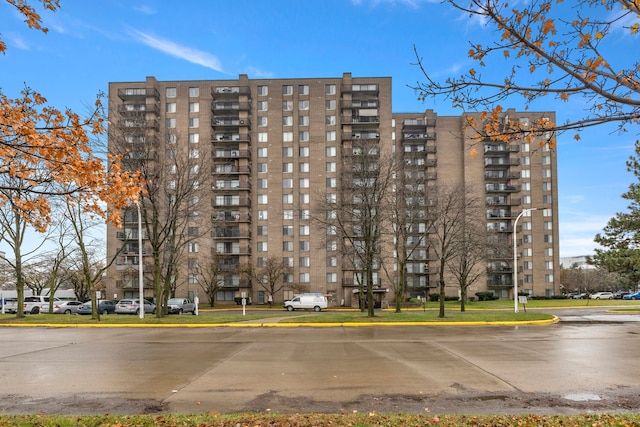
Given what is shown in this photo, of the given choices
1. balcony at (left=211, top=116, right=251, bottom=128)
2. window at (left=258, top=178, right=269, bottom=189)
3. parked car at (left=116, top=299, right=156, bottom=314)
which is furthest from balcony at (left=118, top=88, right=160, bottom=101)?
parked car at (left=116, top=299, right=156, bottom=314)

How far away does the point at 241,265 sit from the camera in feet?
208

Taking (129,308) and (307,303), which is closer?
(129,308)

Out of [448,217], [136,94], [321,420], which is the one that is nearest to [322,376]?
[321,420]

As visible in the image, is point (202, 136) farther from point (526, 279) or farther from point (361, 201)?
point (526, 279)

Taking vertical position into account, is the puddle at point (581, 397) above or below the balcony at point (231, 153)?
below

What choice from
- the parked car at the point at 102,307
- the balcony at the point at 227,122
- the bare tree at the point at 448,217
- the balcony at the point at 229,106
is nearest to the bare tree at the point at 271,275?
the parked car at the point at 102,307

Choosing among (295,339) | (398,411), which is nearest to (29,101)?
(398,411)

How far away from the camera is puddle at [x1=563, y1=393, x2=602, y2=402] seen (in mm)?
7785

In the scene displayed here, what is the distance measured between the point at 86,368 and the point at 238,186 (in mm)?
56791

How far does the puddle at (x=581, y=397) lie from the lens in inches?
307

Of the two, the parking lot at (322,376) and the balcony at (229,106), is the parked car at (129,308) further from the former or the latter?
the balcony at (229,106)

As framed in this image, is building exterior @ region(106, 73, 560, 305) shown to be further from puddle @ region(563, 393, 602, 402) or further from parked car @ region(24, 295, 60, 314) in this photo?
puddle @ region(563, 393, 602, 402)

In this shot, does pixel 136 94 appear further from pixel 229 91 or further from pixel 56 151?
pixel 56 151

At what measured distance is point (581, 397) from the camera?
26.0 ft
